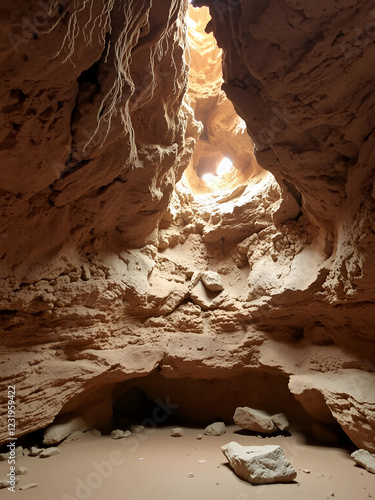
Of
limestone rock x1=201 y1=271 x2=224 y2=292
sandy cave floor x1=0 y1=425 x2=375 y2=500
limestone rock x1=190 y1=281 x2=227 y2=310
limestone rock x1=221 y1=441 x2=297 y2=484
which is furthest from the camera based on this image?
limestone rock x1=201 y1=271 x2=224 y2=292

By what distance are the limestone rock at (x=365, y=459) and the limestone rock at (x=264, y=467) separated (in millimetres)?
880

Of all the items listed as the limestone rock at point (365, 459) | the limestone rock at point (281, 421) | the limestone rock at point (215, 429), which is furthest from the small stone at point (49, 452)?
the limestone rock at point (365, 459)

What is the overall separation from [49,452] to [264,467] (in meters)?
2.65

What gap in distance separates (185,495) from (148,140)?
13.9ft

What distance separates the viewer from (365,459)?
3328 mm

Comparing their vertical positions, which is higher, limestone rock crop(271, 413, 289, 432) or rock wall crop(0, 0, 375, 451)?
rock wall crop(0, 0, 375, 451)

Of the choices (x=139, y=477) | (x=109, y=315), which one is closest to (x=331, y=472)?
(x=139, y=477)

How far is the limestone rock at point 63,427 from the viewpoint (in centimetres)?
392

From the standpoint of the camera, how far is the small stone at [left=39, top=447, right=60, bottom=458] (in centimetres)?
368

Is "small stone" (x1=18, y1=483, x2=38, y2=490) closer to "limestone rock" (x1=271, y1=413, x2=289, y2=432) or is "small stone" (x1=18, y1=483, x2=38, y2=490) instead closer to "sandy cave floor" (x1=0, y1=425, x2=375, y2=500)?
"sandy cave floor" (x1=0, y1=425, x2=375, y2=500)

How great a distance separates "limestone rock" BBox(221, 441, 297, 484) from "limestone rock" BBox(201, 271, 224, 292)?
9.00 feet

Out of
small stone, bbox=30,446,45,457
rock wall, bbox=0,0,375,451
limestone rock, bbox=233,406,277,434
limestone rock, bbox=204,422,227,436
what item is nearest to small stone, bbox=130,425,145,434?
rock wall, bbox=0,0,375,451

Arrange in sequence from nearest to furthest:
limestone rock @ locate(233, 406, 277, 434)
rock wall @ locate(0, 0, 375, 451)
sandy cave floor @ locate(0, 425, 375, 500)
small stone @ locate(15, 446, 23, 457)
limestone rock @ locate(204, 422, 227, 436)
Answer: rock wall @ locate(0, 0, 375, 451)
sandy cave floor @ locate(0, 425, 375, 500)
small stone @ locate(15, 446, 23, 457)
limestone rock @ locate(233, 406, 277, 434)
limestone rock @ locate(204, 422, 227, 436)

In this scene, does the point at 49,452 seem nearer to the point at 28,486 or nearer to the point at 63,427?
the point at 63,427
